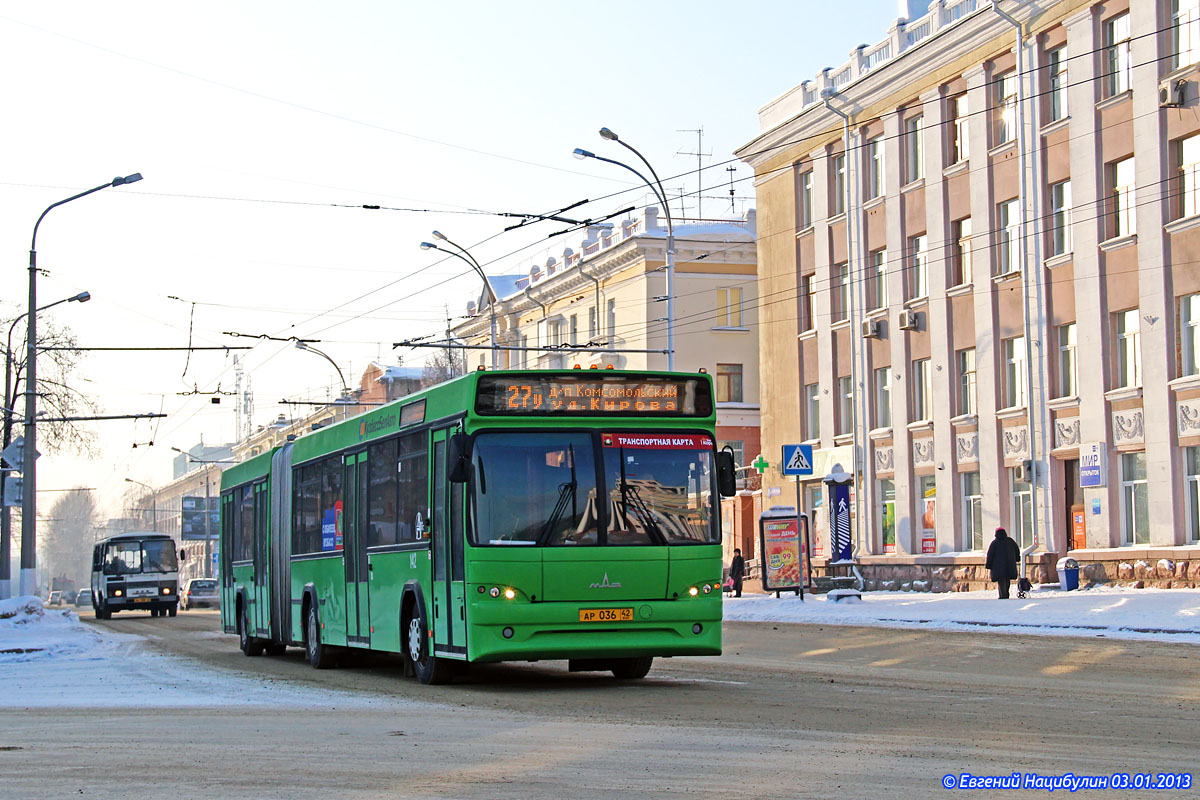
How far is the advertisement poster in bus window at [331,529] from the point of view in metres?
18.9

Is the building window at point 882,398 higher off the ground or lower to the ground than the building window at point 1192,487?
higher

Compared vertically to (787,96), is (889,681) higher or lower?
lower

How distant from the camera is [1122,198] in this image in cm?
3325

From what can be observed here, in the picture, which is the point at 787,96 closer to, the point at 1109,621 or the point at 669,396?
the point at 1109,621

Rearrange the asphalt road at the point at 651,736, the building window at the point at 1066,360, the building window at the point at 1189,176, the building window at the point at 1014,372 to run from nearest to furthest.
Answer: the asphalt road at the point at 651,736 → the building window at the point at 1189,176 → the building window at the point at 1066,360 → the building window at the point at 1014,372

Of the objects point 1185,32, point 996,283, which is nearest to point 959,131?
point 996,283

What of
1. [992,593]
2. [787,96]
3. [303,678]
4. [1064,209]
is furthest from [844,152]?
[303,678]

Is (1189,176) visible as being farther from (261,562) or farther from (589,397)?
(589,397)

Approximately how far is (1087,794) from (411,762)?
3846mm

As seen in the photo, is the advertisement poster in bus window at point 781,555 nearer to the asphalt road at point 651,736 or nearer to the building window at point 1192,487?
the building window at point 1192,487

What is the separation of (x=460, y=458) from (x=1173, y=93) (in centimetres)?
2211

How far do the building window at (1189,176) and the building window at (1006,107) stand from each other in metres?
5.72

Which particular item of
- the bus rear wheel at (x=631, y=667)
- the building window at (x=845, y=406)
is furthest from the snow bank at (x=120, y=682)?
the building window at (x=845, y=406)

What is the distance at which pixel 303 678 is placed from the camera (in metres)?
17.9
